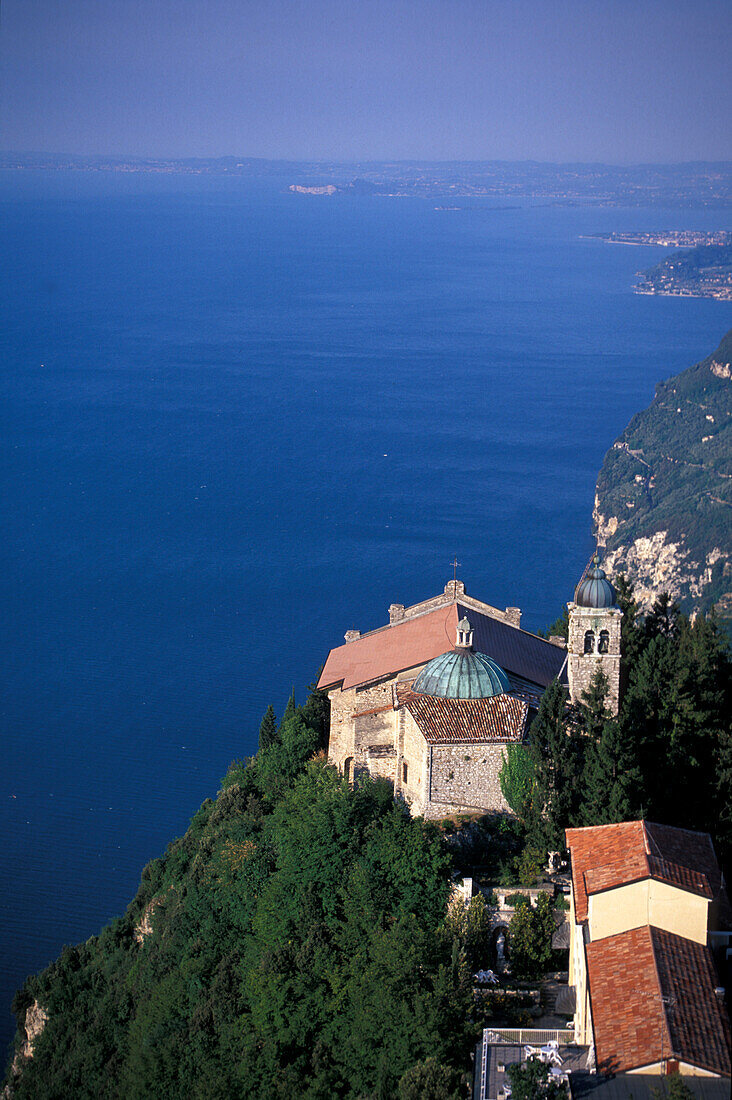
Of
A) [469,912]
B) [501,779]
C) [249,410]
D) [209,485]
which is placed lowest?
[469,912]

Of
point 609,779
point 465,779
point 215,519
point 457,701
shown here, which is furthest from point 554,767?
point 215,519

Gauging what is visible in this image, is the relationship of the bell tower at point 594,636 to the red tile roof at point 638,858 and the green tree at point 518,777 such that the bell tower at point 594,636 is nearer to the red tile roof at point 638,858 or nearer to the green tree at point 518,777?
the green tree at point 518,777

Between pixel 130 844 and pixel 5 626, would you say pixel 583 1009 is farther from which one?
pixel 5 626

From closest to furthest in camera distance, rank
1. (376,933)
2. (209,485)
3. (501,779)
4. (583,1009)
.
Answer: (583,1009), (376,933), (501,779), (209,485)

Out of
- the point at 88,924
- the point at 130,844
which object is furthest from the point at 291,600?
the point at 88,924

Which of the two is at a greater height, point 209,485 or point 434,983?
point 209,485

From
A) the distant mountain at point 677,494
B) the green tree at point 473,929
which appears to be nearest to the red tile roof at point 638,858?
the green tree at point 473,929
